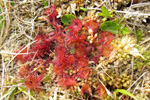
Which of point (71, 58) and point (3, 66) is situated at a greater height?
point (71, 58)

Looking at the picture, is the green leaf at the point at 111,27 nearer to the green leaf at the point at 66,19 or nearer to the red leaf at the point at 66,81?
the green leaf at the point at 66,19

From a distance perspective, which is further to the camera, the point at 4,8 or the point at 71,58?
the point at 4,8

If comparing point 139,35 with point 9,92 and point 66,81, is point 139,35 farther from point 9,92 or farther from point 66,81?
point 9,92

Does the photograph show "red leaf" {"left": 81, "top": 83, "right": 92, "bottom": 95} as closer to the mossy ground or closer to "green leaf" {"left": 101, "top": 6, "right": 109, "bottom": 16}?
the mossy ground

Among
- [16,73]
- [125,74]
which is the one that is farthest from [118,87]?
[16,73]

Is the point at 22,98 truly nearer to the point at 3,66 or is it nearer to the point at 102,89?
the point at 3,66

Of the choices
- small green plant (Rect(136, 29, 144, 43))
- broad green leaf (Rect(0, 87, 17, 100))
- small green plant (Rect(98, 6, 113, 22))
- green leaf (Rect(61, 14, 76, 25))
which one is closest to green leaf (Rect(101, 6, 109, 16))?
small green plant (Rect(98, 6, 113, 22))

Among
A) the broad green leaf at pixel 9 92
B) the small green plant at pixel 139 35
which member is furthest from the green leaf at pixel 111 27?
the broad green leaf at pixel 9 92
